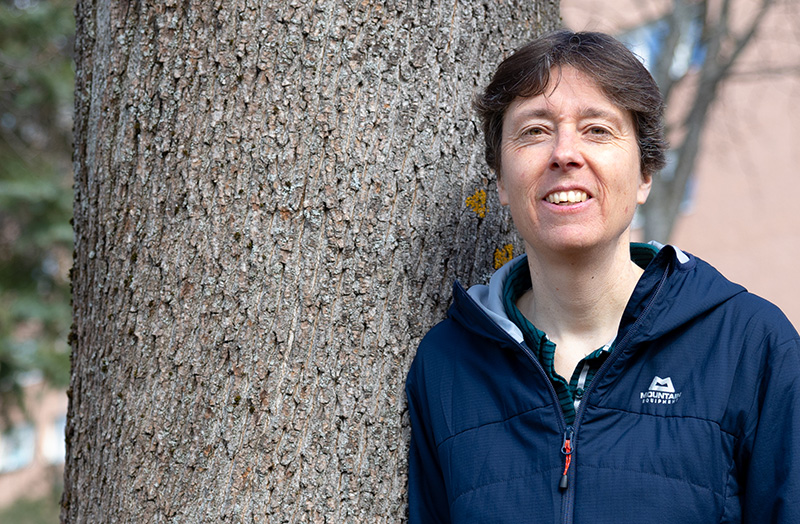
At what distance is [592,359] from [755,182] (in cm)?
1290

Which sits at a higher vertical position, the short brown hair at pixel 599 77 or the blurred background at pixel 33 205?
the blurred background at pixel 33 205

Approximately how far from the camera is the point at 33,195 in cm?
941

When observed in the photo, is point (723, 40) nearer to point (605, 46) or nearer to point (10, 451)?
point (605, 46)

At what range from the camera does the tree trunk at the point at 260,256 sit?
2.05m

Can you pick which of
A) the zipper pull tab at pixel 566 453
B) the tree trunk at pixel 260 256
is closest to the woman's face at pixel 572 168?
the tree trunk at pixel 260 256

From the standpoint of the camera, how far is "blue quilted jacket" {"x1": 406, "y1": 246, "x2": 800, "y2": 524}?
1691mm

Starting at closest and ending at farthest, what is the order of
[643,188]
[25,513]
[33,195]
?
[643,188]
[33,195]
[25,513]

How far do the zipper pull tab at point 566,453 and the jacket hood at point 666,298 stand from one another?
0.84ft

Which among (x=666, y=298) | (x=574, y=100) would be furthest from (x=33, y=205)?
(x=666, y=298)

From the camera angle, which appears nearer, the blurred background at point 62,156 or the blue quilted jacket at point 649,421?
the blue quilted jacket at point 649,421

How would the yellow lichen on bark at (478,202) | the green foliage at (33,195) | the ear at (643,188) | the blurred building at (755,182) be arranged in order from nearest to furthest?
1. the ear at (643,188)
2. the yellow lichen on bark at (478,202)
3. the green foliage at (33,195)
4. the blurred building at (755,182)

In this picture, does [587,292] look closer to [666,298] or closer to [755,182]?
[666,298]

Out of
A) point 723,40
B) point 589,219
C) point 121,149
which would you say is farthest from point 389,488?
point 723,40

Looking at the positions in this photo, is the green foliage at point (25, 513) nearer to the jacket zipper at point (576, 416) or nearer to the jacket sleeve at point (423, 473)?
the jacket sleeve at point (423, 473)
